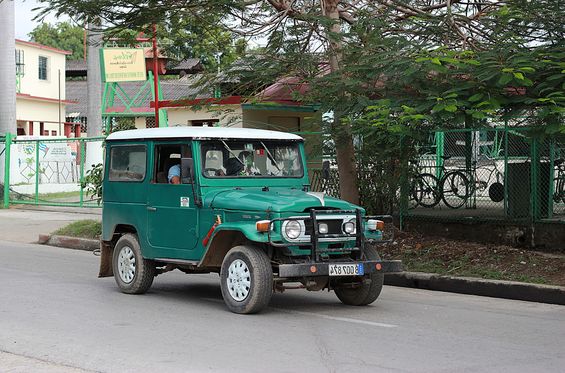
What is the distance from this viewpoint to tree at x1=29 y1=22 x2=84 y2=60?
95000mm

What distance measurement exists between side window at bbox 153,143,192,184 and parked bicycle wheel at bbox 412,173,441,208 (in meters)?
5.95

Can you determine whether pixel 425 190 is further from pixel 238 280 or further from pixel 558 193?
pixel 238 280

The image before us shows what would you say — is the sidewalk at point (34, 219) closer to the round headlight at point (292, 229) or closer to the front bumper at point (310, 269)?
the round headlight at point (292, 229)

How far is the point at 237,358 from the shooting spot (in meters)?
7.43

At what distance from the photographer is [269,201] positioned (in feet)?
31.9

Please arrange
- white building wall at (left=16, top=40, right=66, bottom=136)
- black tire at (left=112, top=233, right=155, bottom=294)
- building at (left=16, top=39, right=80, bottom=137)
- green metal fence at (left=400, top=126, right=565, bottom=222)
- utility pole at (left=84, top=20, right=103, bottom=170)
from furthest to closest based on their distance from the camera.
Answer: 1. white building wall at (left=16, top=40, right=66, bottom=136)
2. building at (left=16, top=39, right=80, bottom=137)
3. utility pole at (left=84, top=20, right=103, bottom=170)
4. green metal fence at (left=400, top=126, right=565, bottom=222)
5. black tire at (left=112, top=233, right=155, bottom=294)

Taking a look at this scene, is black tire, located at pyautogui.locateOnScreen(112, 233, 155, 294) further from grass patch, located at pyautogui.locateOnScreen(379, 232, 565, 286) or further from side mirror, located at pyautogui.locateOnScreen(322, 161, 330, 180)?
side mirror, located at pyautogui.locateOnScreen(322, 161, 330, 180)

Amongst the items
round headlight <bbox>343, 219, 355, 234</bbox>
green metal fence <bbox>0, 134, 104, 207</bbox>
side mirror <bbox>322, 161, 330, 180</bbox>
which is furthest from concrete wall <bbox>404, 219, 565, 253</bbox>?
green metal fence <bbox>0, 134, 104, 207</bbox>

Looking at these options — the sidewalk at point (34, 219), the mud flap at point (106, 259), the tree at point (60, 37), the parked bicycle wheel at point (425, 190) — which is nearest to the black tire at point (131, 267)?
the mud flap at point (106, 259)

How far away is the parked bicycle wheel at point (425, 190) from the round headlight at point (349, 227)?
5.90 m

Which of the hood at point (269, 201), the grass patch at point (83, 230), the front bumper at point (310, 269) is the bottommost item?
the grass patch at point (83, 230)

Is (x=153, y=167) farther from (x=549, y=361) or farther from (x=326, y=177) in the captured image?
(x=326, y=177)

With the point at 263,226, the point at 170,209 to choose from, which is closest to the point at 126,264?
the point at 170,209

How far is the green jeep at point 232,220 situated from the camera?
945 centimetres
